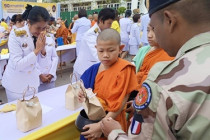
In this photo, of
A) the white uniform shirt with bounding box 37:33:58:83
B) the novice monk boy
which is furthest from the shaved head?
the white uniform shirt with bounding box 37:33:58:83

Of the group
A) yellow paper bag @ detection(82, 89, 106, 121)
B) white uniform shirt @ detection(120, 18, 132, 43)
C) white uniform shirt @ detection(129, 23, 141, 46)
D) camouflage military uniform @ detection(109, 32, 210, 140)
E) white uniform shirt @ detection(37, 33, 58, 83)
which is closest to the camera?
camouflage military uniform @ detection(109, 32, 210, 140)

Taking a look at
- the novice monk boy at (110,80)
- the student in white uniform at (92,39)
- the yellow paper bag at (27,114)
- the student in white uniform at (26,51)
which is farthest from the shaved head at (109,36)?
the student in white uniform at (92,39)

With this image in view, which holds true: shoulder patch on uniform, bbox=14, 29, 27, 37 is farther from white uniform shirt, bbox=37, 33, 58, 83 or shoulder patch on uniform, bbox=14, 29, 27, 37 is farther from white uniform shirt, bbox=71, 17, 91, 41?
white uniform shirt, bbox=71, 17, 91, 41

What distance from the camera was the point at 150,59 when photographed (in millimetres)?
1772

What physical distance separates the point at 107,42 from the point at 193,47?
2.77 ft

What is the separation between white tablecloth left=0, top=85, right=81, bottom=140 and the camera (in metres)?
1.41

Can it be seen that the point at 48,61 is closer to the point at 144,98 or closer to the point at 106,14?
the point at 106,14

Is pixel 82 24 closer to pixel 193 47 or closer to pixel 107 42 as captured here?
pixel 107 42

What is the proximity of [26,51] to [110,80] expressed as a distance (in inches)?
43.6

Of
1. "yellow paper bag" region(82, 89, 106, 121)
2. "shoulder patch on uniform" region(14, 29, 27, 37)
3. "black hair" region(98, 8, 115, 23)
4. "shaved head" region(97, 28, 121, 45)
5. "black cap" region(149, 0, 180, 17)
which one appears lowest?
"yellow paper bag" region(82, 89, 106, 121)

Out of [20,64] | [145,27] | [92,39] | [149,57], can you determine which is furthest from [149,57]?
[145,27]

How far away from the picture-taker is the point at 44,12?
1.97 meters

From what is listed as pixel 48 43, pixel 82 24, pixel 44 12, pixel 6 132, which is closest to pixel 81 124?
pixel 6 132

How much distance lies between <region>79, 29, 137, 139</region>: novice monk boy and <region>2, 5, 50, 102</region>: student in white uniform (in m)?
0.76
